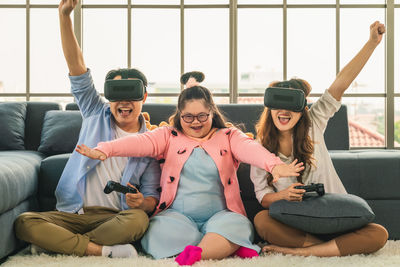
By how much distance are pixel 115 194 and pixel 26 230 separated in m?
0.42

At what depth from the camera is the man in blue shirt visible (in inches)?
66.8

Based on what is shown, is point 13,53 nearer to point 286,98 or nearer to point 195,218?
point 195,218

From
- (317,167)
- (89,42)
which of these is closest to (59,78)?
(89,42)

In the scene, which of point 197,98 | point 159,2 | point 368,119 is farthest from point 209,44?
point 197,98

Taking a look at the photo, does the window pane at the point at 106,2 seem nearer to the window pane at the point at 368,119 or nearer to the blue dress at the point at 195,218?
the window pane at the point at 368,119

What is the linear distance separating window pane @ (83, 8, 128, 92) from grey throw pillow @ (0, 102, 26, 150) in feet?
4.41

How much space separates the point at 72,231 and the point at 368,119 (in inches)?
128

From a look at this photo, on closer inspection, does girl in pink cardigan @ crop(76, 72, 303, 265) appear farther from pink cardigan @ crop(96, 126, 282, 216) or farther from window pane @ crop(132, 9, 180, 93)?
window pane @ crop(132, 9, 180, 93)

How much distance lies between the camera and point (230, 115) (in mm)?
2730

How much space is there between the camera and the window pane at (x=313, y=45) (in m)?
4.09

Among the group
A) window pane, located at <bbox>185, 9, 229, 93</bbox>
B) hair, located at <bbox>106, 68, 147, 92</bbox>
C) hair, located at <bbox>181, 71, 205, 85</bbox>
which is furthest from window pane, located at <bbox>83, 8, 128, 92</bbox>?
hair, located at <bbox>106, 68, 147, 92</bbox>

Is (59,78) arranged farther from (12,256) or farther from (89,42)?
(12,256)

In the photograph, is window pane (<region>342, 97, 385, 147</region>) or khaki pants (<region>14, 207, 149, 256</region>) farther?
window pane (<region>342, 97, 385, 147</region>)

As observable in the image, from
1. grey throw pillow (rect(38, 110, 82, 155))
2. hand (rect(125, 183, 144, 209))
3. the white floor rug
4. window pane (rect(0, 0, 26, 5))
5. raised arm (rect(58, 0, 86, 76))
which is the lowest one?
the white floor rug
